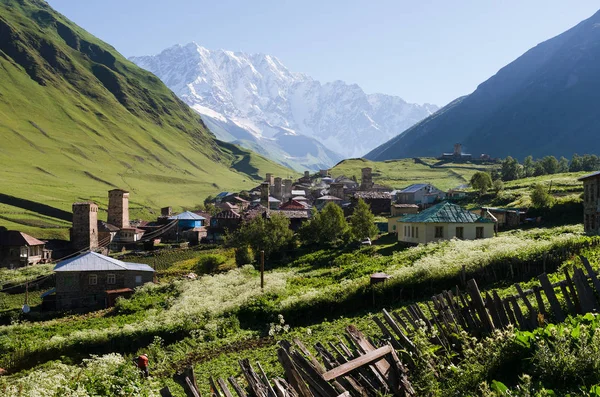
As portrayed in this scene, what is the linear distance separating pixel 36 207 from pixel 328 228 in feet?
319

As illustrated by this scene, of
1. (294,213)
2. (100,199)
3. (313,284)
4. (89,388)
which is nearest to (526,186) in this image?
(294,213)

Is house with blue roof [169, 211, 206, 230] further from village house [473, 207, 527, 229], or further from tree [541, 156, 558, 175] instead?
tree [541, 156, 558, 175]

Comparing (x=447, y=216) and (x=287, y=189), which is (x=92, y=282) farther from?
(x=287, y=189)

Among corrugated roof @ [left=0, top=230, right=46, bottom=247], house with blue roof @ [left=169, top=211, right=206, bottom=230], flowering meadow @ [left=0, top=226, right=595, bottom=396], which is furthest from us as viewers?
house with blue roof @ [left=169, top=211, right=206, bottom=230]

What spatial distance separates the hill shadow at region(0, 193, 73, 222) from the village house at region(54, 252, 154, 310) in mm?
82805

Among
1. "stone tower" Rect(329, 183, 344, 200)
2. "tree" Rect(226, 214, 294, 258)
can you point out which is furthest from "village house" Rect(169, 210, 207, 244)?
"stone tower" Rect(329, 183, 344, 200)

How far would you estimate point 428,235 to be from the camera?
49.8 metres

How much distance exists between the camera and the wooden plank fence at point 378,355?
27.7 feet

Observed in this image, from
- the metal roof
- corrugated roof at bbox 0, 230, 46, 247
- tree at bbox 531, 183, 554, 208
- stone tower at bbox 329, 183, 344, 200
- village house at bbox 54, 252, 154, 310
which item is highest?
stone tower at bbox 329, 183, 344, 200

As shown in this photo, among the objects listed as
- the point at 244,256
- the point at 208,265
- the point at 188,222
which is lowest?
the point at 208,265

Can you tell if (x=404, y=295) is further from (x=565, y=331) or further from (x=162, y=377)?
(x=565, y=331)

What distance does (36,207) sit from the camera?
128 metres

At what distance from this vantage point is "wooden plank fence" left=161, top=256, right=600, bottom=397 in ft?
27.7

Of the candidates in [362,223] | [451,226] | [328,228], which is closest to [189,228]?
[328,228]
